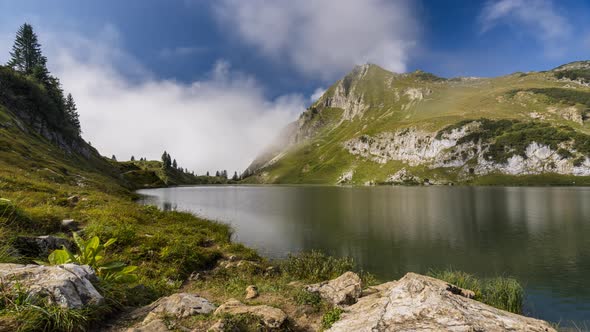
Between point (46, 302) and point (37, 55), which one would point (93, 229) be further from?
point (37, 55)

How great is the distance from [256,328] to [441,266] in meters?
27.4

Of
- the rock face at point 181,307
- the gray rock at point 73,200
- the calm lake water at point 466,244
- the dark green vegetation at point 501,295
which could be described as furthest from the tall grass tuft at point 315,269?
the gray rock at point 73,200

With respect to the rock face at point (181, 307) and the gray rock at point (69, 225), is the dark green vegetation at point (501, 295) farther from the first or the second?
the gray rock at point (69, 225)

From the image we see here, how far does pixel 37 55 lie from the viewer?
109812 millimetres

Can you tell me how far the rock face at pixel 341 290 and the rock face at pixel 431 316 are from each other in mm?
2474

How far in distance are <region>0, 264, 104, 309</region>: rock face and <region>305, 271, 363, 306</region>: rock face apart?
793 centimetres

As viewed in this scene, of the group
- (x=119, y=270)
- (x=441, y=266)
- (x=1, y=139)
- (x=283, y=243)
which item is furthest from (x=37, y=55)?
(x=441, y=266)

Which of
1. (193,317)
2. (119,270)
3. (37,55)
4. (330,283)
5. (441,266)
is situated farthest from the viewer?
(37,55)

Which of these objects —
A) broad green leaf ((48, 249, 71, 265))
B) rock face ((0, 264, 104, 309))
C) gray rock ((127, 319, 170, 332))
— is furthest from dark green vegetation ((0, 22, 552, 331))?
→ gray rock ((127, 319, 170, 332))

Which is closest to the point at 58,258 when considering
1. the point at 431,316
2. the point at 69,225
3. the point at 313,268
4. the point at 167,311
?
the point at 167,311

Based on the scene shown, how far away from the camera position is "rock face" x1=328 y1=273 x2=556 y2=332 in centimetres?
664

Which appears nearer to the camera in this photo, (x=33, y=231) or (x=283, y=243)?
(x=33, y=231)

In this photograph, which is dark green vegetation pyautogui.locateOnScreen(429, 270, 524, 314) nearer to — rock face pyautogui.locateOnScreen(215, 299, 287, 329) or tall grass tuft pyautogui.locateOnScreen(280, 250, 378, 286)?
tall grass tuft pyautogui.locateOnScreen(280, 250, 378, 286)

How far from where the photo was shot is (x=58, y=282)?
627 centimetres
